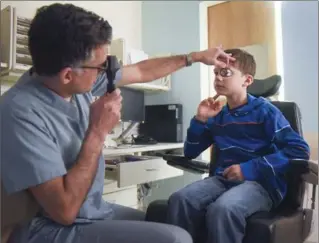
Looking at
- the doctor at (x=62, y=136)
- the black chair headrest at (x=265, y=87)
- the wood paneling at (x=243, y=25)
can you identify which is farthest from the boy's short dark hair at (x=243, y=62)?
the wood paneling at (x=243, y=25)

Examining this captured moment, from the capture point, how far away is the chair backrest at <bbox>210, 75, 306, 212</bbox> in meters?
1.25

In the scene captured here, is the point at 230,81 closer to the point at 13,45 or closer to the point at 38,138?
the point at 38,138

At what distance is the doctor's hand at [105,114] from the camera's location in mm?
875

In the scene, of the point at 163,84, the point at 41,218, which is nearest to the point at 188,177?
the point at 163,84

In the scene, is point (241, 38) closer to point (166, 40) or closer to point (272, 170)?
point (166, 40)

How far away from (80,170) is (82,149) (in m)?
0.06

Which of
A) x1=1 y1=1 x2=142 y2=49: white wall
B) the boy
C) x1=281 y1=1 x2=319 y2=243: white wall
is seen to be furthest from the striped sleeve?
x1=1 y1=1 x2=142 y2=49: white wall

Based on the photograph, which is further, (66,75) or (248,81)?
(248,81)

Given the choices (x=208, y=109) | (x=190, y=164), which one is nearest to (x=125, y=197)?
(x=190, y=164)

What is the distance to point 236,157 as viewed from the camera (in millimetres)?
1362

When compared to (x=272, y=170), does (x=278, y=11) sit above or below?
above

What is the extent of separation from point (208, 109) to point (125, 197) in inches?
48.0

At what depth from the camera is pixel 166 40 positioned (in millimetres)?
2922

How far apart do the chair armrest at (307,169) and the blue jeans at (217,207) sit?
15 centimetres
